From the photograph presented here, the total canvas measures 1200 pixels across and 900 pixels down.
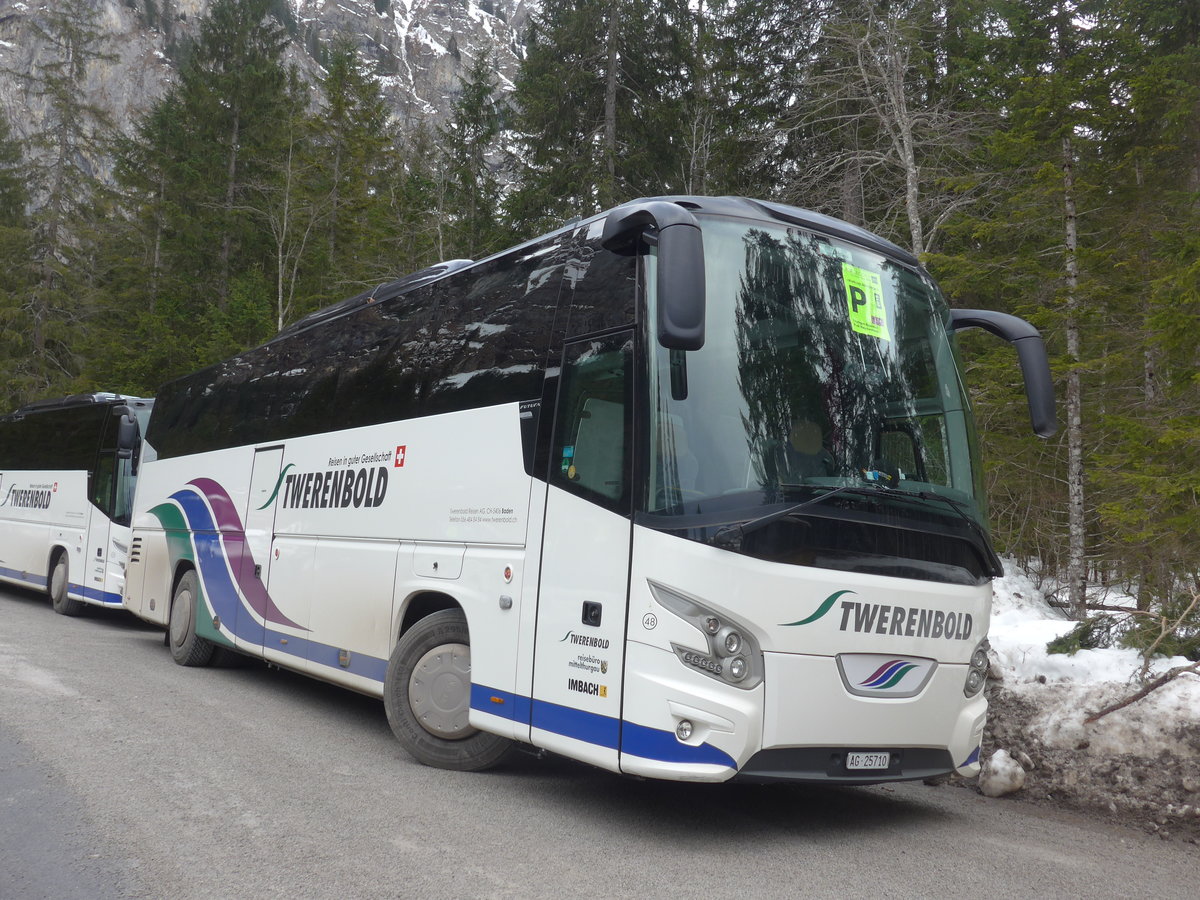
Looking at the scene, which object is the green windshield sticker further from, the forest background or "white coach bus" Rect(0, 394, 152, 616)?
"white coach bus" Rect(0, 394, 152, 616)

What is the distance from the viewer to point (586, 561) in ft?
17.6

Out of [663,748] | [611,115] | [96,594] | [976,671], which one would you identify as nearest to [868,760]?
[976,671]

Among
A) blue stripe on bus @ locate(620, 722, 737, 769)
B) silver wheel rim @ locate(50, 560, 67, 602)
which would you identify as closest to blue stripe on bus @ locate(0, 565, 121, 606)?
silver wheel rim @ locate(50, 560, 67, 602)

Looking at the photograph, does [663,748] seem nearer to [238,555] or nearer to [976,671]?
[976,671]

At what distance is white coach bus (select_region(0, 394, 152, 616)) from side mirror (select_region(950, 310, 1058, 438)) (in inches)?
500

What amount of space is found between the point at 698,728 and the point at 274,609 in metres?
5.33

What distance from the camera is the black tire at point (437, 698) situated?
6.36 m

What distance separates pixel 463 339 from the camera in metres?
6.99

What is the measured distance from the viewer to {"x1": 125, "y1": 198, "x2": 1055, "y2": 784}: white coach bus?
15.9ft

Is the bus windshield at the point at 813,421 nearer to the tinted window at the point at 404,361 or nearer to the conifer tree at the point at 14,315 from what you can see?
the tinted window at the point at 404,361

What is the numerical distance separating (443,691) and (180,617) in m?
5.94

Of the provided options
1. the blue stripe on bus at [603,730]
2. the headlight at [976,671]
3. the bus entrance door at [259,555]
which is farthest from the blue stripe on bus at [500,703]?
the bus entrance door at [259,555]

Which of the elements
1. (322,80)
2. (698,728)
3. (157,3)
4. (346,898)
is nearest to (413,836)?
(346,898)

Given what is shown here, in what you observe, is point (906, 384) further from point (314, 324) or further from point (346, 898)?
point (314, 324)
